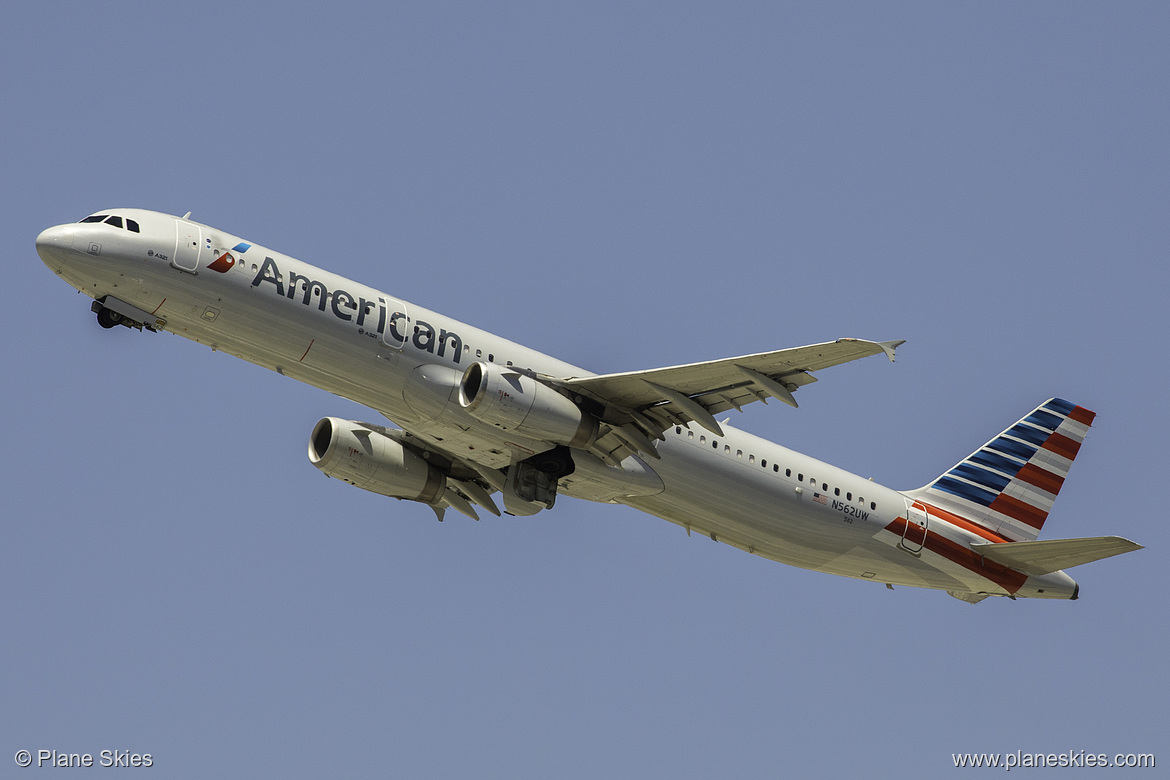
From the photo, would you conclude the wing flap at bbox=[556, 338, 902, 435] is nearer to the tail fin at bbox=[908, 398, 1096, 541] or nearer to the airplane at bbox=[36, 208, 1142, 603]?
the airplane at bbox=[36, 208, 1142, 603]

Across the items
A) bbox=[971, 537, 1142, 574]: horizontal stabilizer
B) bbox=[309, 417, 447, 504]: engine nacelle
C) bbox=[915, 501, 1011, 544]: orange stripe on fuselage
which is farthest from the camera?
bbox=[915, 501, 1011, 544]: orange stripe on fuselage

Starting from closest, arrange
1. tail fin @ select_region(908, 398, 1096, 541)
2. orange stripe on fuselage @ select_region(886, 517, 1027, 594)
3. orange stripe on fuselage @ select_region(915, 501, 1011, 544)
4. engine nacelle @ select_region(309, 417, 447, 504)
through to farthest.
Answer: engine nacelle @ select_region(309, 417, 447, 504), orange stripe on fuselage @ select_region(886, 517, 1027, 594), orange stripe on fuselage @ select_region(915, 501, 1011, 544), tail fin @ select_region(908, 398, 1096, 541)

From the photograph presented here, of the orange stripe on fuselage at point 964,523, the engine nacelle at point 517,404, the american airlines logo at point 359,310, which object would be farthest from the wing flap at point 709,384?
the orange stripe on fuselage at point 964,523

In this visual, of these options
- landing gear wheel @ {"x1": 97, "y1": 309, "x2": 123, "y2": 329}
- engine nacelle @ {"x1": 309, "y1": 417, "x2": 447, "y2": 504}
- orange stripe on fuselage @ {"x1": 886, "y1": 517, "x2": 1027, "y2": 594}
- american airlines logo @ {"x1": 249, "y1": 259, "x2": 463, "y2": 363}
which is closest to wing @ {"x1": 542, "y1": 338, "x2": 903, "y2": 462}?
american airlines logo @ {"x1": 249, "y1": 259, "x2": 463, "y2": 363}

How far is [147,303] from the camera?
3072 centimetres

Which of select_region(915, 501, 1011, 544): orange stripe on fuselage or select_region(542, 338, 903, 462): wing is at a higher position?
select_region(542, 338, 903, 462): wing

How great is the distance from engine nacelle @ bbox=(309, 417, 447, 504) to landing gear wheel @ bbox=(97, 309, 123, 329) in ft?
28.4

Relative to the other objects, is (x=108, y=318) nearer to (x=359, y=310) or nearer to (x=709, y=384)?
(x=359, y=310)

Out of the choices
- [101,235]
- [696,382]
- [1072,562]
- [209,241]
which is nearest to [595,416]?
[696,382]

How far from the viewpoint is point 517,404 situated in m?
32.5

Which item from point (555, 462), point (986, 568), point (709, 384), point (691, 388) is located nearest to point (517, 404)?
point (555, 462)

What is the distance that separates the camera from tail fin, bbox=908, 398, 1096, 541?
41875 millimetres

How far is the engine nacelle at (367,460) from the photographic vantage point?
1495 inches

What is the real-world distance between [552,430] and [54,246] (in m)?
12.8
